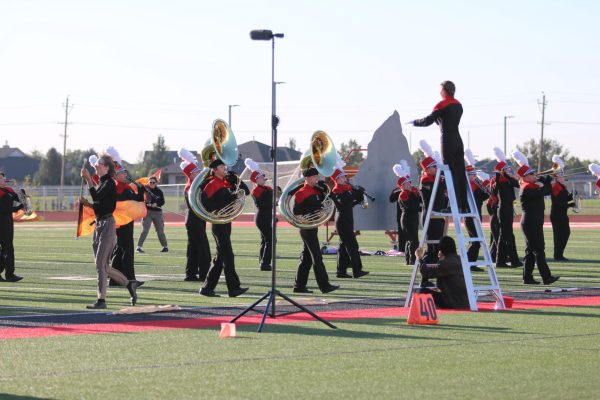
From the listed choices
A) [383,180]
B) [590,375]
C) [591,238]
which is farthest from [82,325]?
[591,238]

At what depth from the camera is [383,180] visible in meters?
30.5

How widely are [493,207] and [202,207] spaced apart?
32.2 feet

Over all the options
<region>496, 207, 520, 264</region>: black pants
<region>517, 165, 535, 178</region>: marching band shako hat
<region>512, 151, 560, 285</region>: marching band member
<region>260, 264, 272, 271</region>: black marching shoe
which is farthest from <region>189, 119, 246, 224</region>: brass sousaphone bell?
<region>496, 207, 520, 264</region>: black pants

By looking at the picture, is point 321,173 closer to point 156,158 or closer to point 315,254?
point 315,254

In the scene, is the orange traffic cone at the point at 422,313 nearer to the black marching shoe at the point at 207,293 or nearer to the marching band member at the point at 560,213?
the black marching shoe at the point at 207,293

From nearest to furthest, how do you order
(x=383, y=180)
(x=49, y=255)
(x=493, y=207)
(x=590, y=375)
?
(x=590, y=375) < (x=493, y=207) < (x=49, y=255) < (x=383, y=180)

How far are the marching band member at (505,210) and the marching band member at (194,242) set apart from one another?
5641 mm

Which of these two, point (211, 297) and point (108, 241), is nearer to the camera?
point (108, 241)

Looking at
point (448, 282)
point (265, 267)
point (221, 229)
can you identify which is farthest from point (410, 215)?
point (448, 282)

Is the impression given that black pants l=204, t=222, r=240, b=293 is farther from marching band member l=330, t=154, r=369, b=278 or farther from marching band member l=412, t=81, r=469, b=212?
marching band member l=330, t=154, r=369, b=278

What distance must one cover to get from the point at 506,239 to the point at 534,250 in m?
4.43

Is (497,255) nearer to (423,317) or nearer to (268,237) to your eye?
(268,237)

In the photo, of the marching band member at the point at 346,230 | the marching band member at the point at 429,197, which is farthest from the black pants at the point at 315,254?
the marching band member at the point at 346,230

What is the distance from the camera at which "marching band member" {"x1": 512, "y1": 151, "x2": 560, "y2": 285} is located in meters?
18.4
